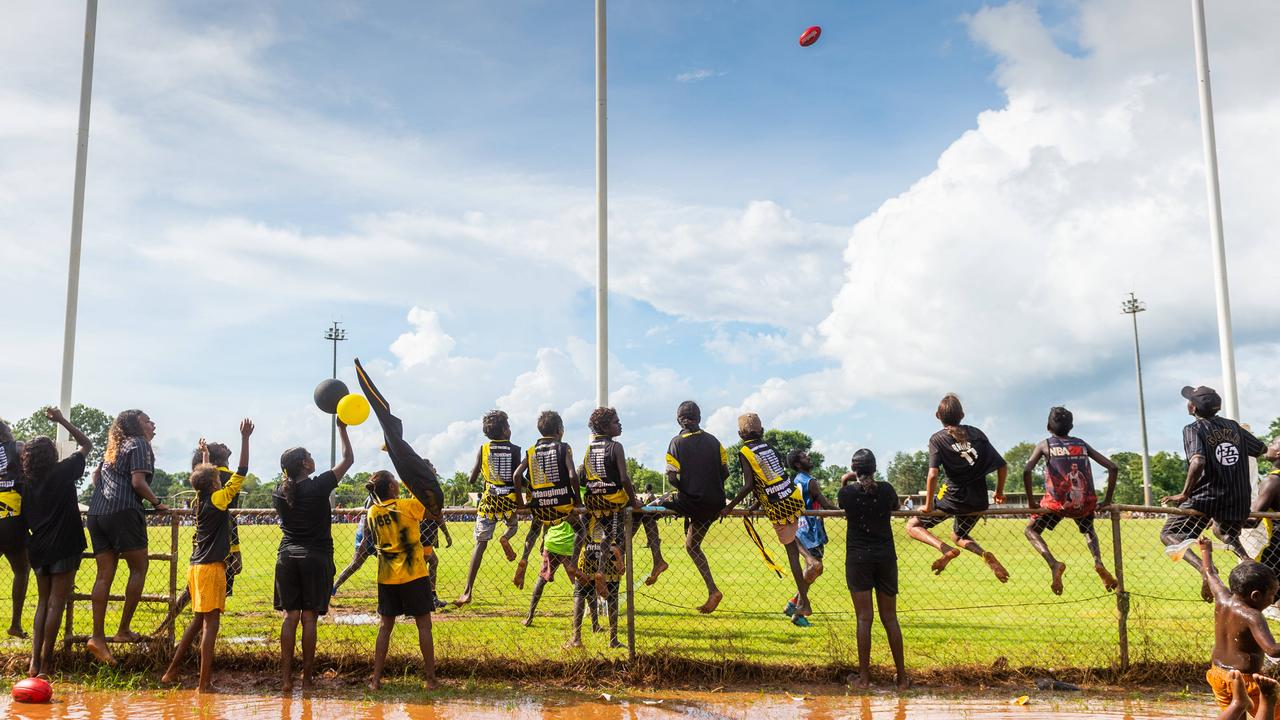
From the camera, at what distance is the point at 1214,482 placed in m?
8.97

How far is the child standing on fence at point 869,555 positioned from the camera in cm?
820

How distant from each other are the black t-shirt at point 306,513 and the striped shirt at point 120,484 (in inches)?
62.7

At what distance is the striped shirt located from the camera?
28.1 ft

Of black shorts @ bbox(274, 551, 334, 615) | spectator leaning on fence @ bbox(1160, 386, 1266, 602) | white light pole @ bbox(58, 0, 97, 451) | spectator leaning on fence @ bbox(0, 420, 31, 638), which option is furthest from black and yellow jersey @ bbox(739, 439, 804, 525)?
white light pole @ bbox(58, 0, 97, 451)

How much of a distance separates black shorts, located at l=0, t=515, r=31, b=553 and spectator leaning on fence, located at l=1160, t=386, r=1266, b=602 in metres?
→ 11.5

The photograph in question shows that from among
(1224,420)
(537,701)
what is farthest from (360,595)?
(1224,420)

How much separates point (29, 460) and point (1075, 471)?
10078 mm

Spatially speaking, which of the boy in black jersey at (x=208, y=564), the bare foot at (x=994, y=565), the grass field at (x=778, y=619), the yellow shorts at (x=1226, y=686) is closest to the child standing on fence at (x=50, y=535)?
the grass field at (x=778, y=619)

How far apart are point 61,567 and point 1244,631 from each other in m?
9.76

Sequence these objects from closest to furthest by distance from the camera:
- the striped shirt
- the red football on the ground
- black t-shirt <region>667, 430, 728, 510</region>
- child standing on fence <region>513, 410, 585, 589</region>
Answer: the red football on the ground
the striped shirt
black t-shirt <region>667, 430, 728, 510</region>
child standing on fence <region>513, 410, 585, 589</region>

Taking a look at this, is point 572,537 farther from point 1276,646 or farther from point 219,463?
point 1276,646

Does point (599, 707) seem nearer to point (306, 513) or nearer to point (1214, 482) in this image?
point (306, 513)

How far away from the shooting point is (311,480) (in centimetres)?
808

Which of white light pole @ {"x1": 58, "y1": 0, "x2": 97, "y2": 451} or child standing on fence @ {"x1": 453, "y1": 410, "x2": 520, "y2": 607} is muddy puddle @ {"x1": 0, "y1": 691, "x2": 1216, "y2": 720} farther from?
white light pole @ {"x1": 58, "y1": 0, "x2": 97, "y2": 451}
